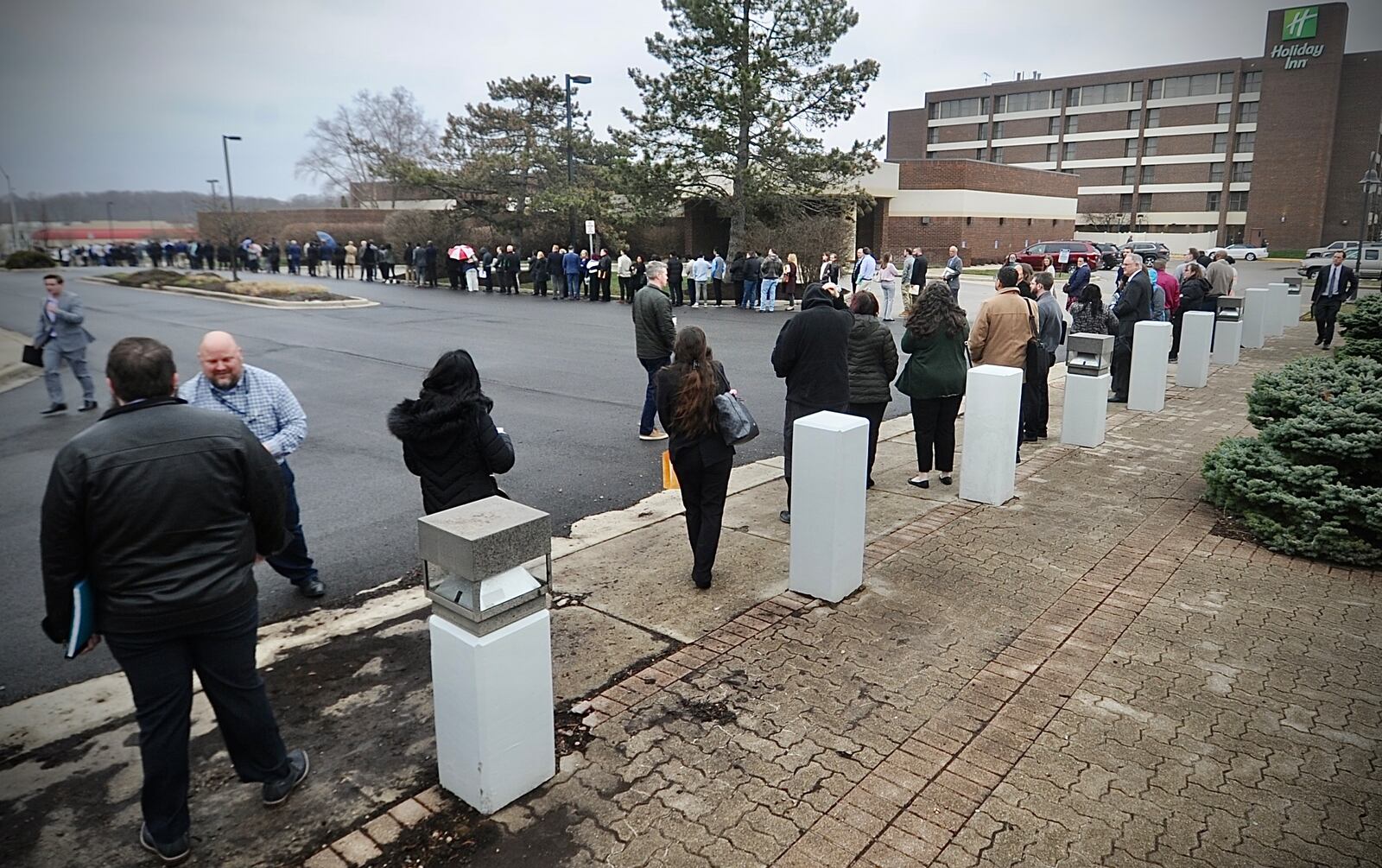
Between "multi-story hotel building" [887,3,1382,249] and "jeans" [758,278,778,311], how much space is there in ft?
186

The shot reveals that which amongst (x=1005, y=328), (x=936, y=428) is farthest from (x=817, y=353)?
(x=1005, y=328)

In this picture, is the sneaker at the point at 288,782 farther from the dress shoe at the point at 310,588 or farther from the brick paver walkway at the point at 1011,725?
the dress shoe at the point at 310,588

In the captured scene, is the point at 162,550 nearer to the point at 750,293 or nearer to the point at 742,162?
the point at 750,293

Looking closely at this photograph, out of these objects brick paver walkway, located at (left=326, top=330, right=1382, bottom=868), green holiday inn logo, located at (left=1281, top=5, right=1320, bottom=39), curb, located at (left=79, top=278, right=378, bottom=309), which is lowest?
brick paver walkway, located at (left=326, top=330, right=1382, bottom=868)

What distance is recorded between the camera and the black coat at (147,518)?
9.90 ft

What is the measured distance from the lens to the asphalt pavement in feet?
20.2

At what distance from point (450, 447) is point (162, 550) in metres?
1.73

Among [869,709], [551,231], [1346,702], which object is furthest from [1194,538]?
[551,231]

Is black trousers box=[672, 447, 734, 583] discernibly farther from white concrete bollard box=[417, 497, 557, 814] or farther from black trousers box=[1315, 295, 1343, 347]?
black trousers box=[1315, 295, 1343, 347]

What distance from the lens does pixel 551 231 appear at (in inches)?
1522

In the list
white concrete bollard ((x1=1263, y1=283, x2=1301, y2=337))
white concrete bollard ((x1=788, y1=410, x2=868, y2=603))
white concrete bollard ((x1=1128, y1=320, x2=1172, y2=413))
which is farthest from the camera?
white concrete bollard ((x1=1263, y1=283, x2=1301, y2=337))

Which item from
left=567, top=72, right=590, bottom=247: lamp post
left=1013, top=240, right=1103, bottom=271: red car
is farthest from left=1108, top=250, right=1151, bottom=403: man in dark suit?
left=1013, top=240, right=1103, bottom=271: red car

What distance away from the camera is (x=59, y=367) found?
11859mm

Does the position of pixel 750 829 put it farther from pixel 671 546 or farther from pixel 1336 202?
pixel 1336 202
